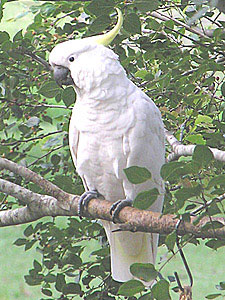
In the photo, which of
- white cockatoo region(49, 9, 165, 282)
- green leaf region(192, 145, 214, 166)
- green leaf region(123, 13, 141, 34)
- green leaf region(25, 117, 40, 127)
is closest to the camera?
green leaf region(192, 145, 214, 166)

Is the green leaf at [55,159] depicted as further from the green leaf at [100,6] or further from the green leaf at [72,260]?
the green leaf at [100,6]

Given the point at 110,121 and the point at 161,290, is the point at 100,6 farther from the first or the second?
the point at 161,290

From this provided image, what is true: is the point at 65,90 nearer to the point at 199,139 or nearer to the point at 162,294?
the point at 199,139

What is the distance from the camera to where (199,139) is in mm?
1204

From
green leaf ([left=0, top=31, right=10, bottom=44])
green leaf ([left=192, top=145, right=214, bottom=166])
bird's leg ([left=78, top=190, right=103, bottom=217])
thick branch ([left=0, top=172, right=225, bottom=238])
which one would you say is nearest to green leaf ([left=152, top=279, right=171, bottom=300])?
thick branch ([left=0, top=172, right=225, bottom=238])

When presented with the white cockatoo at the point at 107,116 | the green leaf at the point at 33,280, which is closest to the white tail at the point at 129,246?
the white cockatoo at the point at 107,116

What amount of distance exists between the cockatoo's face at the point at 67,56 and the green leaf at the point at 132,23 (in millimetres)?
211

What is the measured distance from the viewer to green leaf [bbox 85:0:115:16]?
959 mm

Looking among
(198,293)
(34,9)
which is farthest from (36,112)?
(198,293)

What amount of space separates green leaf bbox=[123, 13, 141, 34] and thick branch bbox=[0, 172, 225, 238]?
Result: 1.41ft

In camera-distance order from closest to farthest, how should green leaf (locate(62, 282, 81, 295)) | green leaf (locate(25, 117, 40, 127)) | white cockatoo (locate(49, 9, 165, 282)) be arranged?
white cockatoo (locate(49, 9, 165, 282)), green leaf (locate(62, 282, 81, 295)), green leaf (locate(25, 117, 40, 127))

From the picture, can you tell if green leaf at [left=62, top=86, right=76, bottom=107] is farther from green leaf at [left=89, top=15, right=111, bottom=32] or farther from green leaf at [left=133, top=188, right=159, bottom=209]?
green leaf at [left=133, top=188, right=159, bottom=209]

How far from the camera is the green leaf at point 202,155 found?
0.78 metres

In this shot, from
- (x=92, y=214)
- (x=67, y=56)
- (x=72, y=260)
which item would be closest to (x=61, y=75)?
(x=67, y=56)
